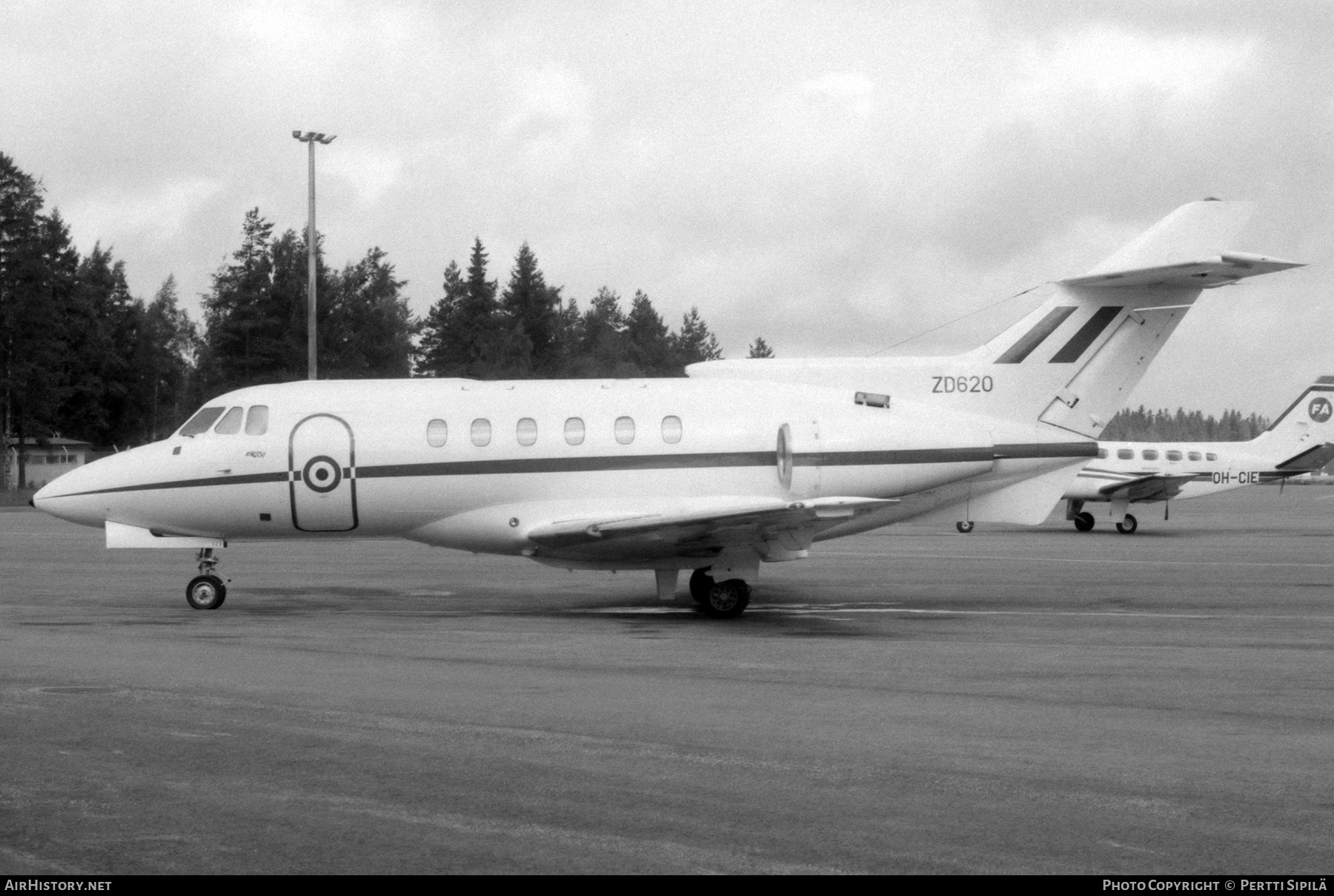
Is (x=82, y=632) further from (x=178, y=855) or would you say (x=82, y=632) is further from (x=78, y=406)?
(x=78, y=406)

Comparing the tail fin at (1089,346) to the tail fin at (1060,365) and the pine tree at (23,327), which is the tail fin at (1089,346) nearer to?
the tail fin at (1060,365)

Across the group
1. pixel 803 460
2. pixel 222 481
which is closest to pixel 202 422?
pixel 222 481

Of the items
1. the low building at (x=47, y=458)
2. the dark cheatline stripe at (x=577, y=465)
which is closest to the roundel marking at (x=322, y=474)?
the dark cheatline stripe at (x=577, y=465)

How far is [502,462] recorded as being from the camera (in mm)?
18703

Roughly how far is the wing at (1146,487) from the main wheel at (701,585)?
2519 centimetres

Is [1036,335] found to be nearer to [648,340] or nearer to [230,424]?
[230,424]

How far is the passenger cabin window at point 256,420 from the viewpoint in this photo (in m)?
19.0

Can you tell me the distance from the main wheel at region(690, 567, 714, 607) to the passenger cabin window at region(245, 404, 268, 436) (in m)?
6.31

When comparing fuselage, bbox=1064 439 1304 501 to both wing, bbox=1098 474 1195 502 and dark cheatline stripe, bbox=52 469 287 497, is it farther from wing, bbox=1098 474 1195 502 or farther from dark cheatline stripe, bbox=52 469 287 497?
dark cheatline stripe, bbox=52 469 287 497

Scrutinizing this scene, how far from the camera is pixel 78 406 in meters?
94.0

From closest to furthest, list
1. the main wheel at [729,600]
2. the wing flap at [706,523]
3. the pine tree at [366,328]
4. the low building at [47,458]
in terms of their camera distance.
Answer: the wing flap at [706,523] → the main wheel at [729,600] → the pine tree at [366,328] → the low building at [47,458]

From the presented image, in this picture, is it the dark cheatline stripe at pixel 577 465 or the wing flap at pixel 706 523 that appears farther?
the dark cheatline stripe at pixel 577 465

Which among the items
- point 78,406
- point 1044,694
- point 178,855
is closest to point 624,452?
point 1044,694

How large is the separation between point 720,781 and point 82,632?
10.7 metres
